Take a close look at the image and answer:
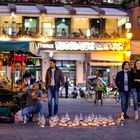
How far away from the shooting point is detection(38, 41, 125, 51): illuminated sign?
5087 centimetres

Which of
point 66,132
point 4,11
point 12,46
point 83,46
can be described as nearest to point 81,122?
point 66,132

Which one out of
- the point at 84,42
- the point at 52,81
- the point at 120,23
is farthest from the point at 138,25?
the point at 52,81

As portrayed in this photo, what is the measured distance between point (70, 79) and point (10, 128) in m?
37.2

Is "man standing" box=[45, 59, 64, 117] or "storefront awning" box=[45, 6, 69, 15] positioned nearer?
"man standing" box=[45, 59, 64, 117]

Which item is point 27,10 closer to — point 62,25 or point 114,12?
point 62,25

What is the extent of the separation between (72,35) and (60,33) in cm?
141

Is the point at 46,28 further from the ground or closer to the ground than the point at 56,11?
closer to the ground

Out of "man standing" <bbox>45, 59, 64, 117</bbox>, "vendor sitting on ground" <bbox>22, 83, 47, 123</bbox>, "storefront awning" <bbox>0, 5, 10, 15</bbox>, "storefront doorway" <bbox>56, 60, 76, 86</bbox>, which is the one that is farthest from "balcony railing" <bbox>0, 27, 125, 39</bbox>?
"vendor sitting on ground" <bbox>22, 83, 47, 123</bbox>

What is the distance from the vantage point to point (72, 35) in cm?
5197

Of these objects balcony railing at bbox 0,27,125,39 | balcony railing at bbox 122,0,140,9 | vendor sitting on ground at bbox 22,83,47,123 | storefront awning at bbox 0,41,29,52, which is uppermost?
balcony railing at bbox 122,0,140,9

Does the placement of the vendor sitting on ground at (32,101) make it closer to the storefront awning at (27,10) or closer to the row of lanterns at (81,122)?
the row of lanterns at (81,122)

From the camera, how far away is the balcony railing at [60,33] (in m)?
50.5

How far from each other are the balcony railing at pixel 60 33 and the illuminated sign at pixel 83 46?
26.8 inches

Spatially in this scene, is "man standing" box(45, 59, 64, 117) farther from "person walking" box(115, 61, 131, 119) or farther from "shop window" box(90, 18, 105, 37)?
"shop window" box(90, 18, 105, 37)
